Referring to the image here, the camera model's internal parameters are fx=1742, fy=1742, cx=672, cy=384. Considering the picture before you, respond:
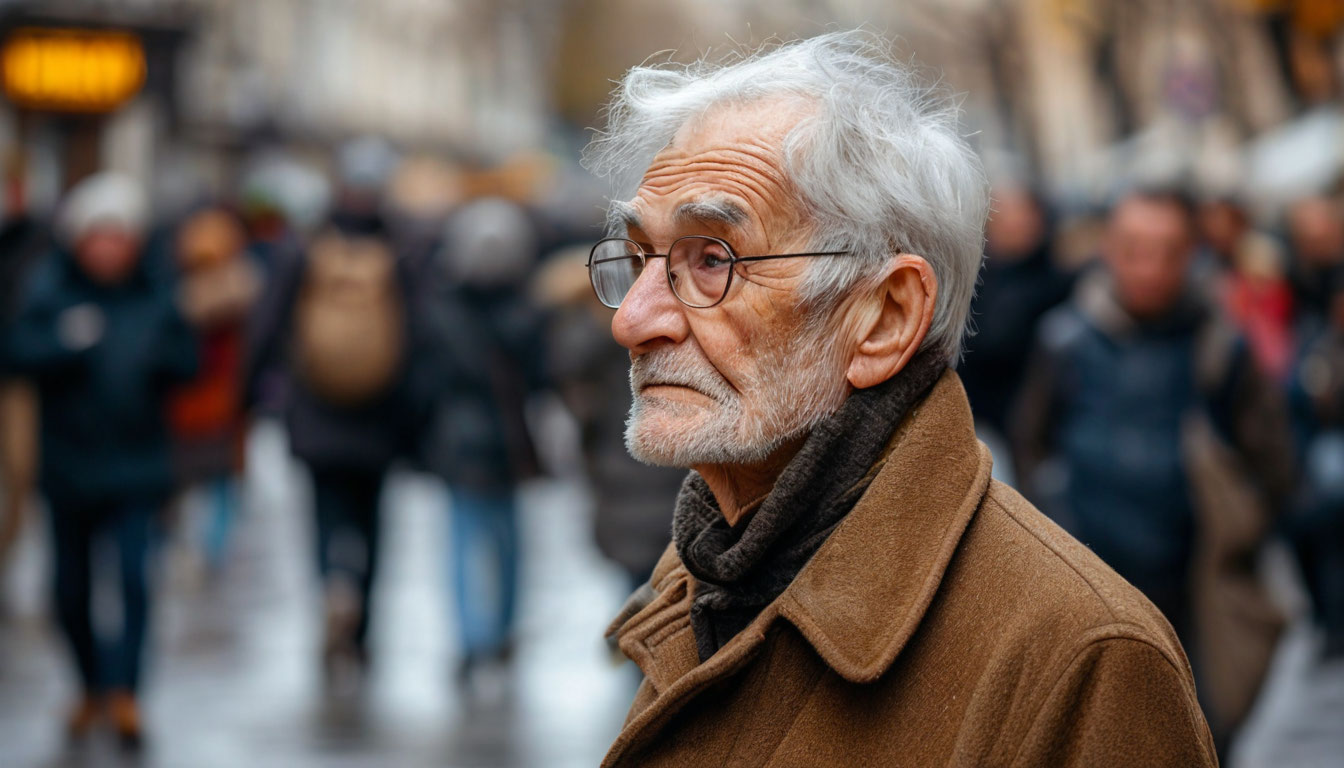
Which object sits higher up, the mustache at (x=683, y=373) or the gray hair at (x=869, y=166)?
the gray hair at (x=869, y=166)

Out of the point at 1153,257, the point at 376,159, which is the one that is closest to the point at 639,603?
the point at 1153,257

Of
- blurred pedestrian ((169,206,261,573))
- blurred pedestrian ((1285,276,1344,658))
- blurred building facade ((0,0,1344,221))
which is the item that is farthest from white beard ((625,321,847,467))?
blurred pedestrian ((169,206,261,573))

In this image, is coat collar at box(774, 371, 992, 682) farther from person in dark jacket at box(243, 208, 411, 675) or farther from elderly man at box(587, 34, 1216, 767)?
person in dark jacket at box(243, 208, 411, 675)

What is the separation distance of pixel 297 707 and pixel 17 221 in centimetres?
457

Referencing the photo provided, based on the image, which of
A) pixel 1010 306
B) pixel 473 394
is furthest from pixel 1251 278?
pixel 473 394

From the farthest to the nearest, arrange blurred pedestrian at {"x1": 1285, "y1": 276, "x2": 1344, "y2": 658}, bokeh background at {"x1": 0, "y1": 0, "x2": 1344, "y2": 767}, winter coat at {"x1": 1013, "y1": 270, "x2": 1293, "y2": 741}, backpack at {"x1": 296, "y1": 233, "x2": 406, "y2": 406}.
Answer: blurred pedestrian at {"x1": 1285, "y1": 276, "x2": 1344, "y2": 658}, backpack at {"x1": 296, "y1": 233, "x2": 406, "y2": 406}, bokeh background at {"x1": 0, "y1": 0, "x2": 1344, "y2": 767}, winter coat at {"x1": 1013, "y1": 270, "x2": 1293, "y2": 741}

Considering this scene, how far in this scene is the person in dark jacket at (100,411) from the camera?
728cm

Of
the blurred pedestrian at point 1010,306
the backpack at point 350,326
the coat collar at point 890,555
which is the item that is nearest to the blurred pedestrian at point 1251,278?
the blurred pedestrian at point 1010,306

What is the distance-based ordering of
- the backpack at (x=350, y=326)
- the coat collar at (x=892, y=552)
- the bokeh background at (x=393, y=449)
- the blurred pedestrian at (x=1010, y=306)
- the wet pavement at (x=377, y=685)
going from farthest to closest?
1. the blurred pedestrian at (x=1010, y=306)
2. the backpack at (x=350, y=326)
3. the bokeh background at (x=393, y=449)
4. the wet pavement at (x=377, y=685)
5. the coat collar at (x=892, y=552)

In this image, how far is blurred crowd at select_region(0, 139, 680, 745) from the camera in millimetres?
7289

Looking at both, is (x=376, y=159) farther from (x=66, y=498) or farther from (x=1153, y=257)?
(x=1153, y=257)

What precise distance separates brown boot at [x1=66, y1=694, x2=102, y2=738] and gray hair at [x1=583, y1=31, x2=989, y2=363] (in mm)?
5554

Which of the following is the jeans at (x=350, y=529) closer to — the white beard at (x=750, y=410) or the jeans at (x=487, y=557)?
the jeans at (x=487, y=557)

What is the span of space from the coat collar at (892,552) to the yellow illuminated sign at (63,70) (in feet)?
47.9
